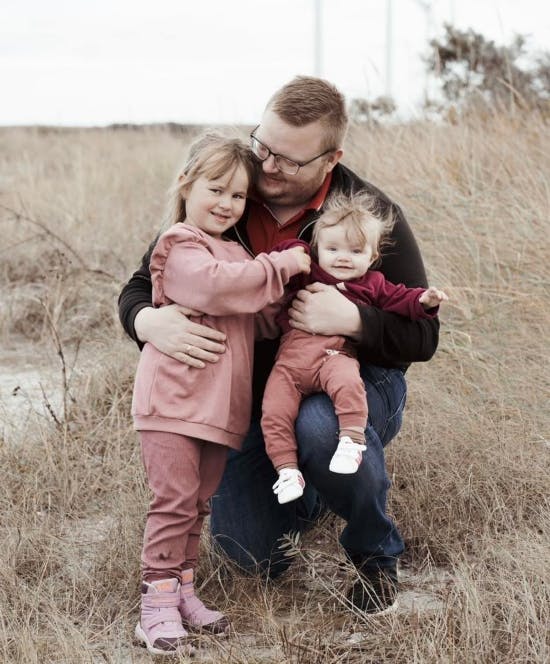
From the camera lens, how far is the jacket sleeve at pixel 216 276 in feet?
8.09

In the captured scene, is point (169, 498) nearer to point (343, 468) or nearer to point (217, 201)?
point (343, 468)

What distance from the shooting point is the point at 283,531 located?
303cm

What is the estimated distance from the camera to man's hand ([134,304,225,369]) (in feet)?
8.25

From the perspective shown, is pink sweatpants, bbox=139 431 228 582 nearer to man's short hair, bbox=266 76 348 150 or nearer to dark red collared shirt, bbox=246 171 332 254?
dark red collared shirt, bbox=246 171 332 254

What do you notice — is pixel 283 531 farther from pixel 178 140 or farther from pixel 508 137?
pixel 178 140

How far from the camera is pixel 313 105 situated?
2.75 metres

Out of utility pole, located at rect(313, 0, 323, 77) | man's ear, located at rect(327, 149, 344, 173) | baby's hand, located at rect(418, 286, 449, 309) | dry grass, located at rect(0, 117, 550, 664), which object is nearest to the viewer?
dry grass, located at rect(0, 117, 550, 664)

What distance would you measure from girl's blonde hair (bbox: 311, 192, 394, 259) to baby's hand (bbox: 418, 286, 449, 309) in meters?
0.19

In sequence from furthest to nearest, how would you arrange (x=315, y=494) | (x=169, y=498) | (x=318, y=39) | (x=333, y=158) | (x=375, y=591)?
1. (x=318, y=39)
2. (x=315, y=494)
3. (x=333, y=158)
4. (x=375, y=591)
5. (x=169, y=498)

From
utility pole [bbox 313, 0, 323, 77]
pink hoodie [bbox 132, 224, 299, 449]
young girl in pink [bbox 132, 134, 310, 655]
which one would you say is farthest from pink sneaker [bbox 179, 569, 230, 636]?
utility pole [bbox 313, 0, 323, 77]

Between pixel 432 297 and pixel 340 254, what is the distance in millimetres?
279

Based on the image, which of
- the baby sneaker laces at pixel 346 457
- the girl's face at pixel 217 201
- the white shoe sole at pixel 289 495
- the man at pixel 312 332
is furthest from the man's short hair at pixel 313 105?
the white shoe sole at pixel 289 495

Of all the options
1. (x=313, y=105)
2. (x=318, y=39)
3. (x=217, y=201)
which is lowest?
(x=318, y=39)

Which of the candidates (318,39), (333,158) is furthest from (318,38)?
(333,158)
